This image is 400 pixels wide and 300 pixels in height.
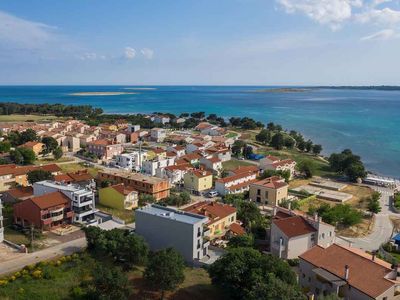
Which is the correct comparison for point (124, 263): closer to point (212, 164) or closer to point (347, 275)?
point (347, 275)

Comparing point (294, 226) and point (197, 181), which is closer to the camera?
point (294, 226)

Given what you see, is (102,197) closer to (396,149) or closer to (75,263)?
(75,263)

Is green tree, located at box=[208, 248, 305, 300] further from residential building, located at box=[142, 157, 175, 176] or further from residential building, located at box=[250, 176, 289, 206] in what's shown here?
residential building, located at box=[142, 157, 175, 176]

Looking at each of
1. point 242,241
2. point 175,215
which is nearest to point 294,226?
point 242,241

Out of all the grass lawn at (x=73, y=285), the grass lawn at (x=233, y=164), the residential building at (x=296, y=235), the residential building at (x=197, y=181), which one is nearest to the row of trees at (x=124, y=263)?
the grass lawn at (x=73, y=285)

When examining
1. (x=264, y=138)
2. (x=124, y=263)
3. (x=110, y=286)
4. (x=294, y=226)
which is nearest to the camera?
(x=110, y=286)

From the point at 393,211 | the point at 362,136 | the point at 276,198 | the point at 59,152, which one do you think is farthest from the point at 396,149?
the point at 59,152

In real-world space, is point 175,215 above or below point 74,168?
above

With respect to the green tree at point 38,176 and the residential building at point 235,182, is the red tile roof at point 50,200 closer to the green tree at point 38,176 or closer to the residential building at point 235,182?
the green tree at point 38,176
